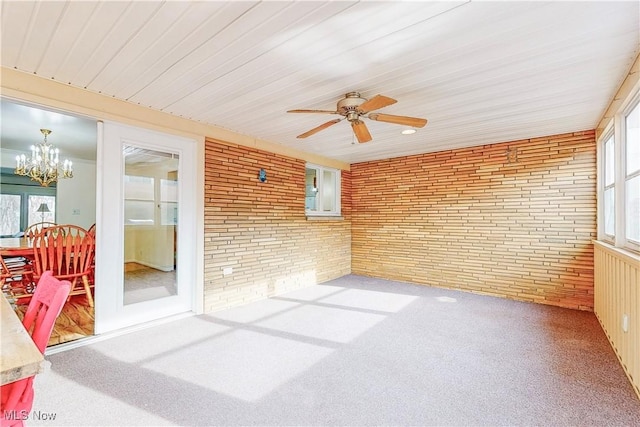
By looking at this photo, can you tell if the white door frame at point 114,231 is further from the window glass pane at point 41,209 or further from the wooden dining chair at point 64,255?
the window glass pane at point 41,209

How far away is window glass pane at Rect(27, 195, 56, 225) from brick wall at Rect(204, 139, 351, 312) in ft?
17.8

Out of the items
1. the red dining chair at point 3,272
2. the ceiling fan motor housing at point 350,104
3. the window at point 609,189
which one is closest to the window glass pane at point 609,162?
the window at point 609,189

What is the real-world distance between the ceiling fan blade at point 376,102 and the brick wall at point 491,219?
9.44 feet

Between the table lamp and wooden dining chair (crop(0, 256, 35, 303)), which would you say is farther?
the table lamp

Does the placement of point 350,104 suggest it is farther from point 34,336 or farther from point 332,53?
point 34,336

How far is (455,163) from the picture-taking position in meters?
4.71

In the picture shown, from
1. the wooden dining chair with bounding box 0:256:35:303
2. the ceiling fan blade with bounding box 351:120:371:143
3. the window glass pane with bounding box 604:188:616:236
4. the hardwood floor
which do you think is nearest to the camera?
the ceiling fan blade with bounding box 351:120:371:143

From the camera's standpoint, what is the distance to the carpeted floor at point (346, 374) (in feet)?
5.78

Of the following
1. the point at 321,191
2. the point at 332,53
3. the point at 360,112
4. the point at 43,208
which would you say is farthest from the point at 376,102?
the point at 43,208

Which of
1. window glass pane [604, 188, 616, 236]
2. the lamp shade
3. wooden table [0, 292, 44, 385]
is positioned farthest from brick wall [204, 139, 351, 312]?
the lamp shade

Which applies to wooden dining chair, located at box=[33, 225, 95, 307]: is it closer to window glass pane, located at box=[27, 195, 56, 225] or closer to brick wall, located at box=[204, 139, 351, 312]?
brick wall, located at box=[204, 139, 351, 312]

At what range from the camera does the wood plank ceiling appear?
1.62 meters

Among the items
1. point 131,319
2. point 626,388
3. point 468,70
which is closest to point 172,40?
point 468,70

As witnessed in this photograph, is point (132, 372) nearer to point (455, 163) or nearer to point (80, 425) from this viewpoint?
point (80, 425)
